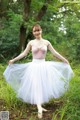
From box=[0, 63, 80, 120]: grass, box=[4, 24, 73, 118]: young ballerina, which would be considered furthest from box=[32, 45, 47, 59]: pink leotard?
box=[0, 63, 80, 120]: grass

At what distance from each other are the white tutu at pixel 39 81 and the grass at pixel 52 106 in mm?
153

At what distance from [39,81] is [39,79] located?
0.03 metres

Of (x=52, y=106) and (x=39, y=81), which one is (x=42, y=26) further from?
(x=39, y=81)

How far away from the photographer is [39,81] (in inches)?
213

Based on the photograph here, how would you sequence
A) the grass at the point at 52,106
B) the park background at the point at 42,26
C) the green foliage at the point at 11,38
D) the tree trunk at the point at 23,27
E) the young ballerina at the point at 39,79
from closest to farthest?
the grass at the point at 52,106
the young ballerina at the point at 39,79
the park background at the point at 42,26
the tree trunk at the point at 23,27
the green foliage at the point at 11,38

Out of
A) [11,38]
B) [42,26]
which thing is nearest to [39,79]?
[11,38]

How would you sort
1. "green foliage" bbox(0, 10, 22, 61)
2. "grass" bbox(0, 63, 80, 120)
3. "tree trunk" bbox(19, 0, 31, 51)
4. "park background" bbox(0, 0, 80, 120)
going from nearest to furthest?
1. "grass" bbox(0, 63, 80, 120)
2. "park background" bbox(0, 0, 80, 120)
3. "tree trunk" bbox(19, 0, 31, 51)
4. "green foliage" bbox(0, 10, 22, 61)

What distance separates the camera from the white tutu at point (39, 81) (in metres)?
5.43

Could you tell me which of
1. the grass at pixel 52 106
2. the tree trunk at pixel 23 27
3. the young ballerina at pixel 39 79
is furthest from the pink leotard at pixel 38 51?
the tree trunk at pixel 23 27

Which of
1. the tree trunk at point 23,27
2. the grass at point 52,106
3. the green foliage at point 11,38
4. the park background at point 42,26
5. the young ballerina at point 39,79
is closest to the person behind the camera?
the grass at point 52,106

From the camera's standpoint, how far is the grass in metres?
5.08

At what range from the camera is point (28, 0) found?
14461 millimetres

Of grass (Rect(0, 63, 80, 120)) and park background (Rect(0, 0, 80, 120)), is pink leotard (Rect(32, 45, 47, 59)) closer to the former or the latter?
grass (Rect(0, 63, 80, 120))

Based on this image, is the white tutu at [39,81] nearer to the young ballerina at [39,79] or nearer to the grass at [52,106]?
the young ballerina at [39,79]
